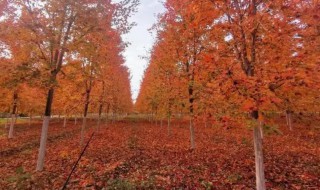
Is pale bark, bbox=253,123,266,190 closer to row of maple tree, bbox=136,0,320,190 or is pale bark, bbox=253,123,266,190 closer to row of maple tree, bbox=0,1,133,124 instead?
row of maple tree, bbox=136,0,320,190

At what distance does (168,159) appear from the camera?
37.9 feet

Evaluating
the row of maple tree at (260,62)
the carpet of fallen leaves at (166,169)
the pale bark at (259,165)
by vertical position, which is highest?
the row of maple tree at (260,62)

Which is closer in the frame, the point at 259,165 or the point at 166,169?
the point at 259,165

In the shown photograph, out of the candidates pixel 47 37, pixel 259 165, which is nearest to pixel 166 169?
pixel 259 165

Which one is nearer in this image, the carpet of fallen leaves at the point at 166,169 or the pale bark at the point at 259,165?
the pale bark at the point at 259,165

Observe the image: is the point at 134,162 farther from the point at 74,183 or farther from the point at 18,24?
the point at 18,24

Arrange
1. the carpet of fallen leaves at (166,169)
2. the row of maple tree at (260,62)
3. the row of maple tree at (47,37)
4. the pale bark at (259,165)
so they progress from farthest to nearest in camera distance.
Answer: the row of maple tree at (47,37), the carpet of fallen leaves at (166,169), the pale bark at (259,165), the row of maple tree at (260,62)

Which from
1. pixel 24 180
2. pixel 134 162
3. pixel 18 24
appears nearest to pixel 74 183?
pixel 24 180

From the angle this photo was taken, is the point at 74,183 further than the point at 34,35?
No

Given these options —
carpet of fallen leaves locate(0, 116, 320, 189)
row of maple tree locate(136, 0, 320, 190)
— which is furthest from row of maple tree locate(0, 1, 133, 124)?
row of maple tree locate(136, 0, 320, 190)

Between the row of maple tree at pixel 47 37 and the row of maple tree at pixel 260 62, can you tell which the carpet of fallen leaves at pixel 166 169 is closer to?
the row of maple tree at pixel 260 62

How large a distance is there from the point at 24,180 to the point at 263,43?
925cm

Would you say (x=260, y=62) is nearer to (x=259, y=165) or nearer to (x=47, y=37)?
(x=259, y=165)

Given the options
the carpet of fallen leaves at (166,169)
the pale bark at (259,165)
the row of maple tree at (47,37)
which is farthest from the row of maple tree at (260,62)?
the row of maple tree at (47,37)
